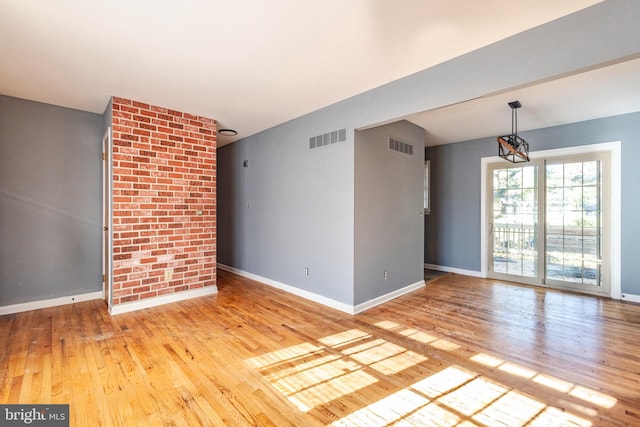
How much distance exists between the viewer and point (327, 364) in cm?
239

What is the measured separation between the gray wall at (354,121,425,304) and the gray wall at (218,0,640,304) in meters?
0.16

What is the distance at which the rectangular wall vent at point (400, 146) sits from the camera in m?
4.11

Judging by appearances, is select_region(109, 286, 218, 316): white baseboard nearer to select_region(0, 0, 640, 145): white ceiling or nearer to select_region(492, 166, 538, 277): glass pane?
select_region(0, 0, 640, 145): white ceiling

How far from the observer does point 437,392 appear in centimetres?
203

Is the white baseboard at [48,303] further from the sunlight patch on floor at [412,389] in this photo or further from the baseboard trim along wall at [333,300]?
the sunlight patch on floor at [412,389]

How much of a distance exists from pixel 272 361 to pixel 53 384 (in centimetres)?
154

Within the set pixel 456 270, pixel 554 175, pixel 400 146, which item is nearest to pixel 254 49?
pixel 400 146

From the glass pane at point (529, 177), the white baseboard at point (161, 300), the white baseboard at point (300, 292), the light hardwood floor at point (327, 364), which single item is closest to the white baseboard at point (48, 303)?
the light hardwood floor at point (327, 364)

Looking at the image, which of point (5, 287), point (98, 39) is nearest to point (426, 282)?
point (98, 39)

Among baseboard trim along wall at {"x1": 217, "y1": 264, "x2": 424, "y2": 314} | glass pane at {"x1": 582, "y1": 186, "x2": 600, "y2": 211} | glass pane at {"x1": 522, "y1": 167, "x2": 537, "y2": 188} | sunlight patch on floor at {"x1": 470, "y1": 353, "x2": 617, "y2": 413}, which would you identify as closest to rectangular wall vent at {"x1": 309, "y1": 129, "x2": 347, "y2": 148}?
baseboard trim along wall at {"x1": 217, "y1": 264, "x2": 424, "y2": 314}

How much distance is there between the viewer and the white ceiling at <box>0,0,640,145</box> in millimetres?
1908

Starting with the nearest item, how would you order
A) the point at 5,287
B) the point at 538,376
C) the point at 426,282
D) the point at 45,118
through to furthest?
the point at 538,376 < the point at 5,287 < the point at 45,118 < the point at 426,282

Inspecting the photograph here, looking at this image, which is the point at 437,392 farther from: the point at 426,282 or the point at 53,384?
the point at 426,282

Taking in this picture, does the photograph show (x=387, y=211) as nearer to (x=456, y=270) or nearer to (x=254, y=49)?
(x=254, y=49)
